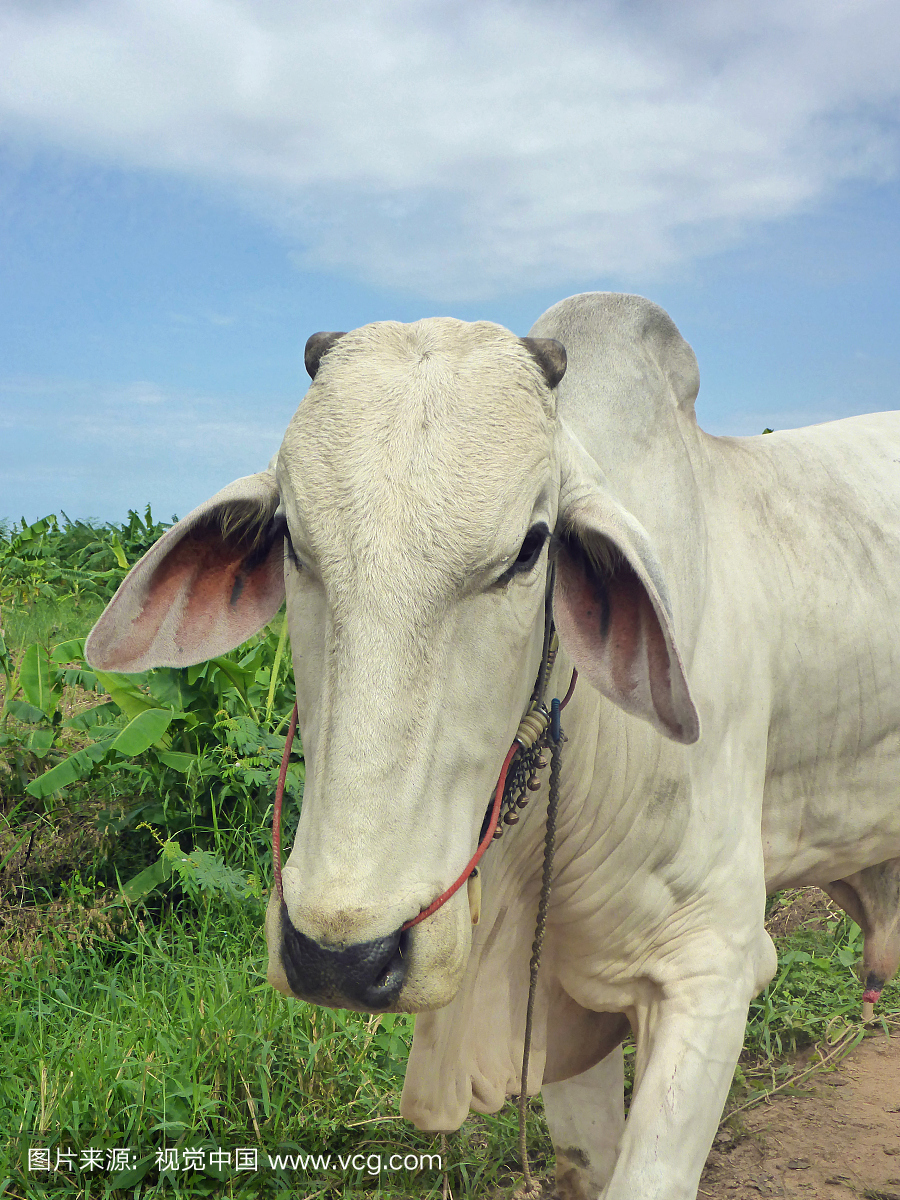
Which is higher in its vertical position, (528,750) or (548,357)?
(548,357)

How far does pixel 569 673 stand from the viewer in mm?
2102

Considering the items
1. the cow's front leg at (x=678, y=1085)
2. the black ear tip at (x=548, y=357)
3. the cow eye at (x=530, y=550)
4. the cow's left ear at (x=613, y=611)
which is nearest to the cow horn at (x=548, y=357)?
the black ear tip at (x=548, y=357)

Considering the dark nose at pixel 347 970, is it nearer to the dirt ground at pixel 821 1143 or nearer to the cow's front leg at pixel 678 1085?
the cow's front leg at pixel 678 1085

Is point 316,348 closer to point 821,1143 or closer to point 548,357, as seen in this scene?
point 548,357

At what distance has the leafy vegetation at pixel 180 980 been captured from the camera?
110 inches

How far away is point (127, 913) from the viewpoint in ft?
13.9

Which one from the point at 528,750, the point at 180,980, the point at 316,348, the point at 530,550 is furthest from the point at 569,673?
the point at 180,980

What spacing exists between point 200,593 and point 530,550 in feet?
2.22

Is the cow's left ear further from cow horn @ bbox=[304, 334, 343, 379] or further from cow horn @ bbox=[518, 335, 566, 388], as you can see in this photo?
cow horn @ bbox=[304, 334, 343, 379]

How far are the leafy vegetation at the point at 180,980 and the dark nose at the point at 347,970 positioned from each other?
1.20m

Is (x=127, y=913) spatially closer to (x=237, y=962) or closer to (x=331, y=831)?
(x=237, y=962)

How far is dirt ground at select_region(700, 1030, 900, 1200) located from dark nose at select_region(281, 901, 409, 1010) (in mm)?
2122

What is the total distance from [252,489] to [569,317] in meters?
0.98

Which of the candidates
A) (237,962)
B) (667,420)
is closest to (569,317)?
(667,420)
